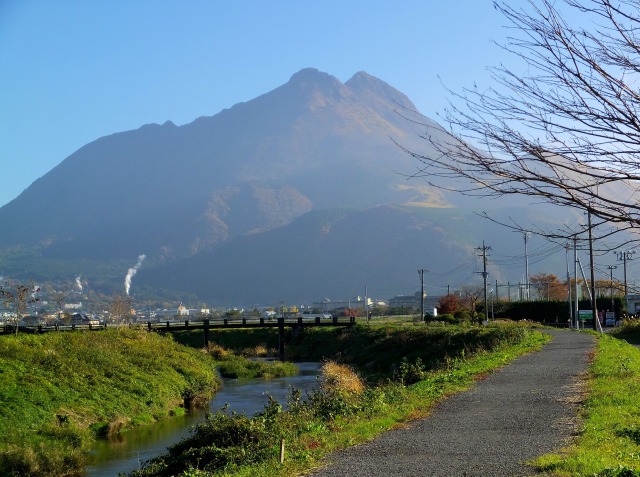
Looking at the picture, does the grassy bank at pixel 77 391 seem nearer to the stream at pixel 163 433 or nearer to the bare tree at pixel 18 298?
the stream at pixel 163 433

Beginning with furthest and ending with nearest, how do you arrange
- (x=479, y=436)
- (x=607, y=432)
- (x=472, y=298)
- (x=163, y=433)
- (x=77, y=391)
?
(x=472, y=298) → (x=77, y=391) → (x=163, y=433) → (x=479, y=436) → (x=607, y=432)

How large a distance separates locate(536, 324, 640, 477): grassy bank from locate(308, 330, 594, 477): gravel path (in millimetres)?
303

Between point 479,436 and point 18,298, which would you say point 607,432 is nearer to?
point 479,436

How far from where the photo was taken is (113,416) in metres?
26.7

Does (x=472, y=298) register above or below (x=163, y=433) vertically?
above

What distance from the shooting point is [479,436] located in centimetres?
1145

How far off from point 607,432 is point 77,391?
825 inches

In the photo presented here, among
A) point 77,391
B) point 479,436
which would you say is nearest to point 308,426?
point 479,436

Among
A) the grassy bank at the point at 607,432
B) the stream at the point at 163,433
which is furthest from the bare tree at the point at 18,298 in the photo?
the grassy bank at the point at 607,432

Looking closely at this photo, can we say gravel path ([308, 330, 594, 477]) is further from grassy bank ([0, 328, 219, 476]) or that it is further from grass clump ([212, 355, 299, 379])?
grass clump ([212, 355, 299, 379])

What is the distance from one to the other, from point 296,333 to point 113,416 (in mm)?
41157

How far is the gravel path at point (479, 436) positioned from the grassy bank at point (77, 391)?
10.7 meters

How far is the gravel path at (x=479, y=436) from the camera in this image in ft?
30.9

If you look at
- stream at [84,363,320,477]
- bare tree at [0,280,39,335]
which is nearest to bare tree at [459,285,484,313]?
stream at [84,363,320,477]
